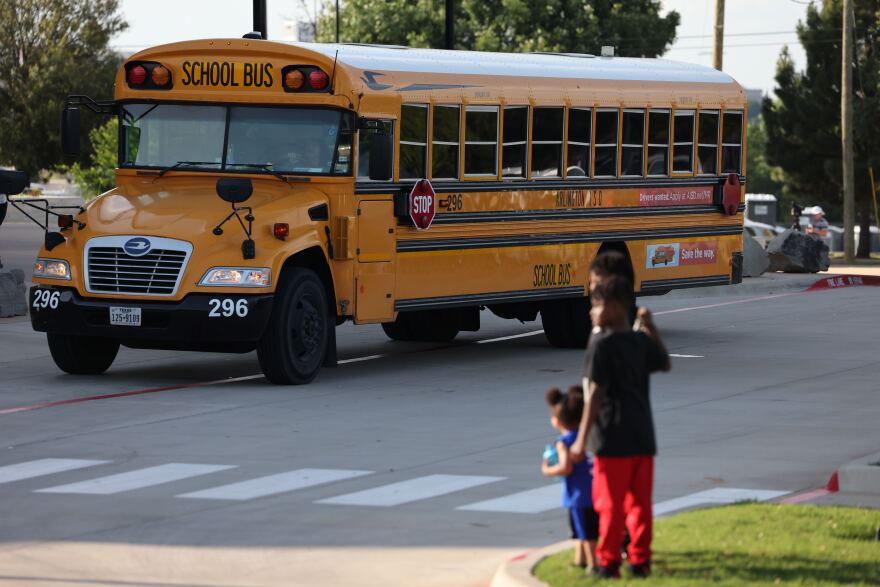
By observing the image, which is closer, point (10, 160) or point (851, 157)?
point (851, 157)

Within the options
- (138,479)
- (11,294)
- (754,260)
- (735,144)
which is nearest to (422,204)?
(735,144)

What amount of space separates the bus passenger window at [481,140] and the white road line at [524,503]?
7436 millimetres

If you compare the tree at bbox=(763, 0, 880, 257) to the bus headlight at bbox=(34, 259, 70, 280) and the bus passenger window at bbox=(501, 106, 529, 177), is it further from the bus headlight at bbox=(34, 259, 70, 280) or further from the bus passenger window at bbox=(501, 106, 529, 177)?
the bus headlight at bbox=(34, 259, 70, 280)

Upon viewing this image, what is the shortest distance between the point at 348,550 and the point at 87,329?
22.7 feet

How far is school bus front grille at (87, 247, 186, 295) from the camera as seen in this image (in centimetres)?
1508

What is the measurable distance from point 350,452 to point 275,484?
1373mm

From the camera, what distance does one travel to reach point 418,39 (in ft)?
186

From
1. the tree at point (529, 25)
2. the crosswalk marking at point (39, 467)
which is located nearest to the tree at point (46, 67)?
the tree at point (529, 25)

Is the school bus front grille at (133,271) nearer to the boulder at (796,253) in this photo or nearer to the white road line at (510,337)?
the white road line at (510,337)

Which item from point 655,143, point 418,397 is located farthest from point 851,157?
point 418,397

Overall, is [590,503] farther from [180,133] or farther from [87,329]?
[180,133]

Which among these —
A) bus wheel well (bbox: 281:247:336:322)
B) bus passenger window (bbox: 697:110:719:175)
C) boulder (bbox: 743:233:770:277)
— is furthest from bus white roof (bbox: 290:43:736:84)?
boulder (bbox: 743:233:770:277)

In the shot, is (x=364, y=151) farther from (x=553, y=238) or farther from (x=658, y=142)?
(x=658, y=142)

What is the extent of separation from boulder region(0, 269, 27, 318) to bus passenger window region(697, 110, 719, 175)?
8.42 m
